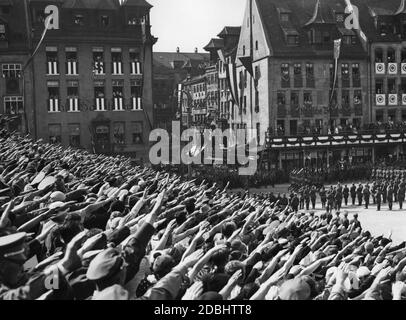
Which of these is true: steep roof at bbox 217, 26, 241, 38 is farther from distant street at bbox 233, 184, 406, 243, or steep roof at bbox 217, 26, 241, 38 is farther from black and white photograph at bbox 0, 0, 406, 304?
distant street at bbox 233, 184, 406, 243

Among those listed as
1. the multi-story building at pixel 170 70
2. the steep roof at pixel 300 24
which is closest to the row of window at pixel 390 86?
the steep roof at pixel 300 24

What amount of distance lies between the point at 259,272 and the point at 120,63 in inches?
1633

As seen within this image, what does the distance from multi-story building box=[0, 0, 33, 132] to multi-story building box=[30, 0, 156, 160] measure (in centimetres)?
86

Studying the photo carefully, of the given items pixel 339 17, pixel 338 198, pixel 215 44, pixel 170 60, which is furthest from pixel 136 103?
pixel 338 198

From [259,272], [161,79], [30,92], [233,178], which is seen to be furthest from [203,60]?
[259,272]

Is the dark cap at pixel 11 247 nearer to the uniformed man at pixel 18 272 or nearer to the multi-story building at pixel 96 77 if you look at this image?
the uniformed man at pixel 18 272

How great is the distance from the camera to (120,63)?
155ft

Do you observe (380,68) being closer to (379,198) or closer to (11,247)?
(379,198)

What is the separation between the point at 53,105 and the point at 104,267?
4221 cm

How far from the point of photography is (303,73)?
50.9 meters

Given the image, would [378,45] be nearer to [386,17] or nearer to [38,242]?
[386,17]

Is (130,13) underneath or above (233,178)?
above

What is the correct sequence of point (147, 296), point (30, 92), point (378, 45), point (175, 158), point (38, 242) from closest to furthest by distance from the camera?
point (147, 296), point (38, 242), point (175, 158), point (30, 92), point (378, 45)

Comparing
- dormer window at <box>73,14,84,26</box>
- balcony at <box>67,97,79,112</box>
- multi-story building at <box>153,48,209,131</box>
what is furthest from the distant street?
multi-story building at <box>153,48,209,131</box>
